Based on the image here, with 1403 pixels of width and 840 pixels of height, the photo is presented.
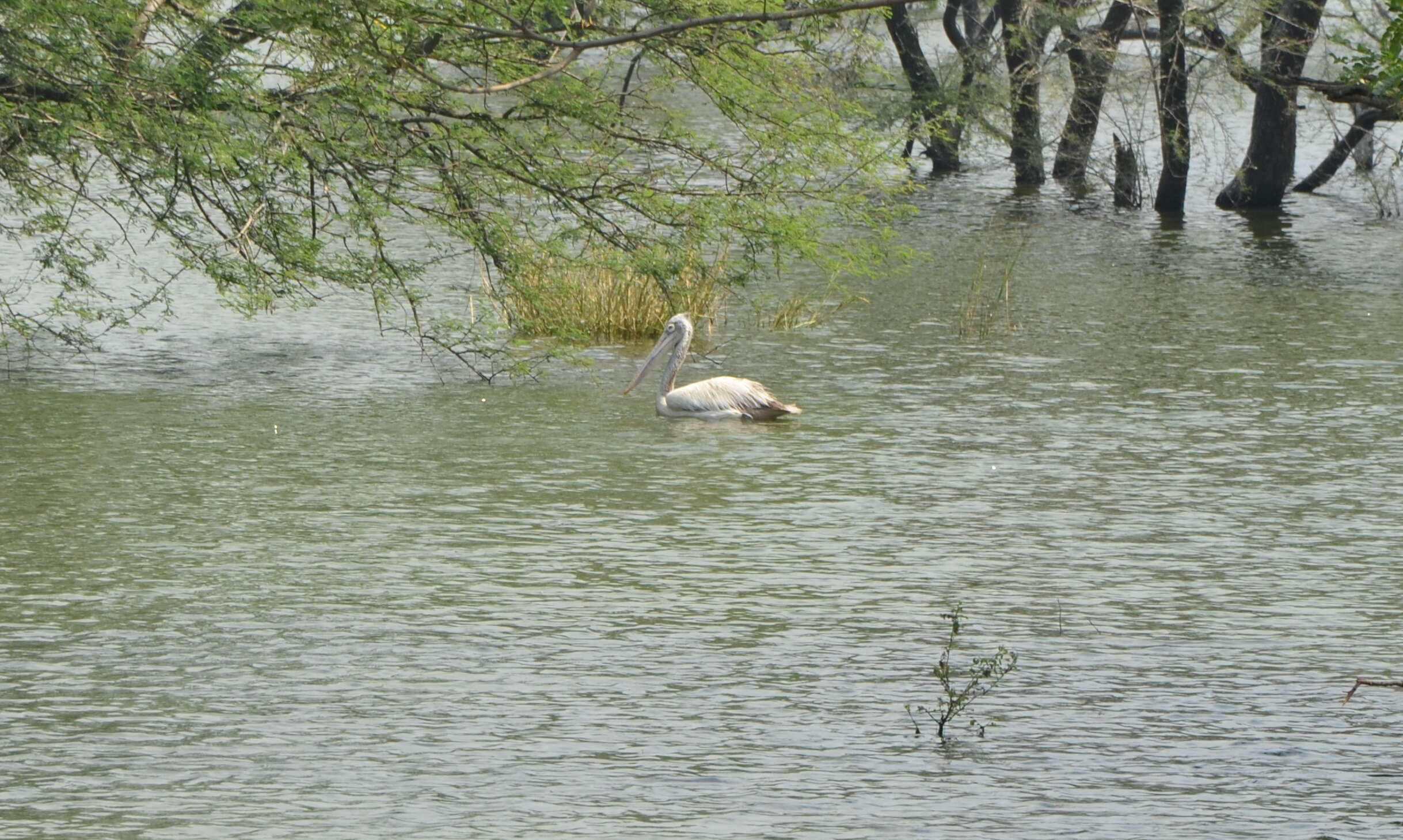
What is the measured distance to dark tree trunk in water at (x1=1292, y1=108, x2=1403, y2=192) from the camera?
29078mm

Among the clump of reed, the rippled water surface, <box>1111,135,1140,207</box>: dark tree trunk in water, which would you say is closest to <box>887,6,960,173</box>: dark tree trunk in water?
<box>1111,135,1140,207</box>: dark tree trunk in water

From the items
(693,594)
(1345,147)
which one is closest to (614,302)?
(693,594)

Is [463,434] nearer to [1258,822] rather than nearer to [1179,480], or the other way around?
[1179,480]

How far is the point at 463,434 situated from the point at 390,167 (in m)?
2.06

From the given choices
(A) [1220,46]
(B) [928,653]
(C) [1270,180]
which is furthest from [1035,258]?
(B) [928,653]

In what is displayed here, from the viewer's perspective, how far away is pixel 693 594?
30.7 feet

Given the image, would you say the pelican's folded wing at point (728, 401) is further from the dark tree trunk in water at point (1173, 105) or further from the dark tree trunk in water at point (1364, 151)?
the dark tree trunk in water at point (1364, 151)

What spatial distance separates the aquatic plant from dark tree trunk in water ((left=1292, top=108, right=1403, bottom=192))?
17.4 metres

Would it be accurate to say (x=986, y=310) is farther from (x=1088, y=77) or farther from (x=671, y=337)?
(x=1088, y=77)

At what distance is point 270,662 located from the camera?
8.09m

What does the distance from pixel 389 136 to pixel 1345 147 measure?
18.6m

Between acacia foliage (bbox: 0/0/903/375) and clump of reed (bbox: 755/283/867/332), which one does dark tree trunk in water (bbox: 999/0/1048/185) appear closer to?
clump of reed (bbox: 755/283/867/332)

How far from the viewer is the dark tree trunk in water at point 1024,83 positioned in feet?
100

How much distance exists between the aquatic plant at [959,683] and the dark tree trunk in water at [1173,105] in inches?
769
